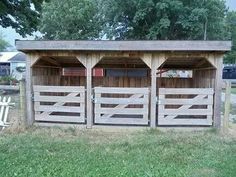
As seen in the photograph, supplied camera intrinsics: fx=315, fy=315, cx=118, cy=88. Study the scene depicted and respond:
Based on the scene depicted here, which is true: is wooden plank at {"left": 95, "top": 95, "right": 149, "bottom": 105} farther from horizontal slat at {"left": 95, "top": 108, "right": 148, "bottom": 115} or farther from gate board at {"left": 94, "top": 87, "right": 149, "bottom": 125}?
horizontal slat at {"left": 95, "top": 108, "right": 148, "bottom": 115}

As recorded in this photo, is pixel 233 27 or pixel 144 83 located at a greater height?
pixel 233 27

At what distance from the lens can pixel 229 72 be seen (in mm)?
32000

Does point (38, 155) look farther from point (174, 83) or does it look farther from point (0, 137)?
point (174, 83)

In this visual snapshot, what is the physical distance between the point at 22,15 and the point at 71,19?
1717cm

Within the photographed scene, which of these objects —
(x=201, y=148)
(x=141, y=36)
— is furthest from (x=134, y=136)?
(x=141, y=36)

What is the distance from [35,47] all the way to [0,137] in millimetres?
2299

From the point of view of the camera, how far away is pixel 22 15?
17906mm

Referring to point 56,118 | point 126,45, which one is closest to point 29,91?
point 56,118

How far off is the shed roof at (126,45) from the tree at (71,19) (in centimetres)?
2743

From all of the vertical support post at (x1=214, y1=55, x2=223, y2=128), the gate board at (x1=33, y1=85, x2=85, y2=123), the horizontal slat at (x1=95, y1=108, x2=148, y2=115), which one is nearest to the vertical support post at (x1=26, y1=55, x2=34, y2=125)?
the gate board at (x1=33, y1=85, x2=85, y2=123)

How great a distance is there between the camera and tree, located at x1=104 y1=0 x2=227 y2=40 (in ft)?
96.1

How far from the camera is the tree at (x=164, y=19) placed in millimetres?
29281

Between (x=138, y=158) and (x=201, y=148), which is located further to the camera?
(x=201, y=148)

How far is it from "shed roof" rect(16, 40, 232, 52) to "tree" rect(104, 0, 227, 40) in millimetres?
22177
